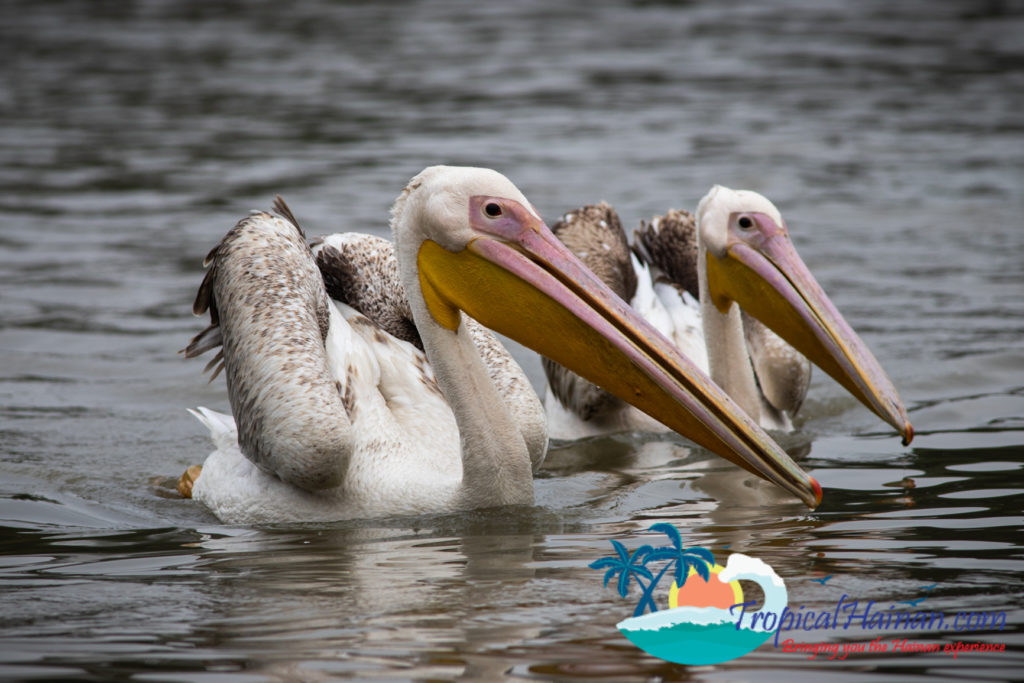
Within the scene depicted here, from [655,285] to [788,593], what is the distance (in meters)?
3.65

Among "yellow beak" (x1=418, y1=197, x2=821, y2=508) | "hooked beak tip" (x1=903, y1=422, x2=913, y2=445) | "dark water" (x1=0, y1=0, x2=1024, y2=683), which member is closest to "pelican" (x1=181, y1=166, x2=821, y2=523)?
"yellow beak" (x1=418, y1=197, x2=821, y2=508)

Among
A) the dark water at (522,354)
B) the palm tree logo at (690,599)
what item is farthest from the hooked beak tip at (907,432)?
the palm tree logo at (690,599)

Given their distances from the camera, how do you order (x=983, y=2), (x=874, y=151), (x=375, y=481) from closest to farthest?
(x=375, y=481), (x=874, y=151), (x=983, y=2)

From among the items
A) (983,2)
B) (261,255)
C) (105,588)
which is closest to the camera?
(105,588)

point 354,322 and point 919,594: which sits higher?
point 354,322

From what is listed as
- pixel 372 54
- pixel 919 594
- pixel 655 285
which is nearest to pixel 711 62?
pixel 372 54

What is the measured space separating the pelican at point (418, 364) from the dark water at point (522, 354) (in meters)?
0.18

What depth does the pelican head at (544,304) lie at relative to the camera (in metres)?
4.23

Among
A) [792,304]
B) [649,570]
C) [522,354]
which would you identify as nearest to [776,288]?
[792,304]

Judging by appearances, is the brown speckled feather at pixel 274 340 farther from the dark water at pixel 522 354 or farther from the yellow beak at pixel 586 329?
the yellow beak at pixel 586 329

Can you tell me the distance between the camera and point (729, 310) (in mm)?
6289

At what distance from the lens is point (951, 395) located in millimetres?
6719

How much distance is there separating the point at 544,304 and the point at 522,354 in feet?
12.1

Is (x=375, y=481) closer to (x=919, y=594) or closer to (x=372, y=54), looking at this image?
(x=919, y=594)
